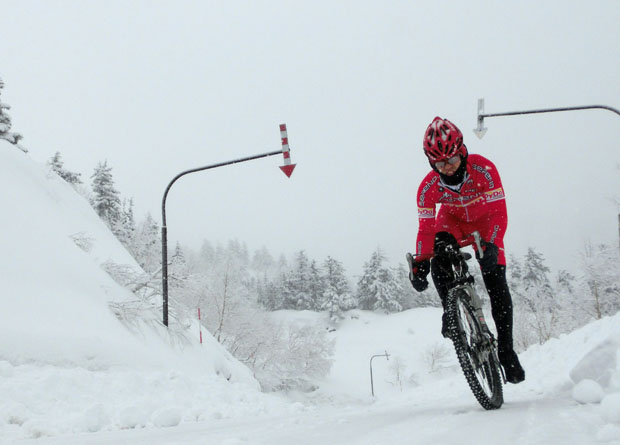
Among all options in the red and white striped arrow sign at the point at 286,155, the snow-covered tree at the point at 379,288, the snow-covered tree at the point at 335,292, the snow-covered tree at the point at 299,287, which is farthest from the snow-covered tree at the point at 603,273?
the snow-covered tree at the point at 299,287

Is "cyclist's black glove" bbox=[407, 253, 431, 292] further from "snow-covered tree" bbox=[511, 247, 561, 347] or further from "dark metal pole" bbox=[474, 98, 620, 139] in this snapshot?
"snow-covered tree" bbox=[511, 247, 561, 347]

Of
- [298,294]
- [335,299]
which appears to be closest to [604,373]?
[335,299]

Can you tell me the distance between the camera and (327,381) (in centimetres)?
4459

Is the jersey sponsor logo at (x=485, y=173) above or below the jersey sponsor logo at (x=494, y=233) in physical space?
above

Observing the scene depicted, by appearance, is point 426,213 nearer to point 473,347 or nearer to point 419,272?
point 419,272

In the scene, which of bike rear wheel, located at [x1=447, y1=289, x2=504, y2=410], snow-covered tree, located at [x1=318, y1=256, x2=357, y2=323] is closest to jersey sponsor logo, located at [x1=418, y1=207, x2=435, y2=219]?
bike rear wheel, located at [x1=447, y1=289, x2=504, y2=410]

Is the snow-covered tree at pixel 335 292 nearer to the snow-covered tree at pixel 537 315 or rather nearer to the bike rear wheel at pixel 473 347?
the snow-covered tree at pixel 537 315

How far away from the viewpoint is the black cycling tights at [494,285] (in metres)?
3.98

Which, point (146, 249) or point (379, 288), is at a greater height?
point (146, 249)

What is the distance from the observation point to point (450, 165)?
400cm

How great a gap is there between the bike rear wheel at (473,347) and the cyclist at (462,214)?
112 mm

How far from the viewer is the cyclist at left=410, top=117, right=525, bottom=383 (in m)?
3.89

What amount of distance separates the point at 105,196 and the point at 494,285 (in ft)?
123

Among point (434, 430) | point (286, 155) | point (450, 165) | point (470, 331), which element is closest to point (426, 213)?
point (450, 165)
